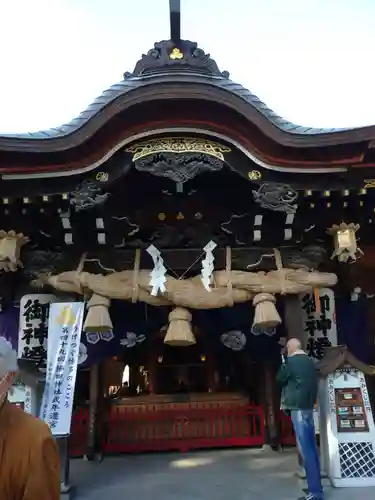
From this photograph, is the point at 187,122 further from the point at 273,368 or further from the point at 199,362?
the point at 199,362

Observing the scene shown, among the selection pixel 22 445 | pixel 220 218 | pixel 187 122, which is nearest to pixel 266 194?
pixel 220 218

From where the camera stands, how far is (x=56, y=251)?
20.3 ft

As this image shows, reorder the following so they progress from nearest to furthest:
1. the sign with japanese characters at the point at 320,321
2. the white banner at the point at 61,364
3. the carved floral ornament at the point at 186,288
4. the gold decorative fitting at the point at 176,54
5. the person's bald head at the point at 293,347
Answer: the person's bald head at the point at 293,347 → the white banner at the point at 61,364 → the carved floral ornament at the point at 186,288 → the sign with japanese characters at the point at 320,321 → the gold decorative fitting at the point at 176,54

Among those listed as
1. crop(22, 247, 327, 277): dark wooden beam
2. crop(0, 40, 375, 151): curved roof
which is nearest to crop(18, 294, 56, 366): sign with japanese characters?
crop(22, 247, 327, 277): dark wooden beam

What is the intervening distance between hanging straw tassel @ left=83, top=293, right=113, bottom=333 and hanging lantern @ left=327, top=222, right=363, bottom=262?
2825 mm

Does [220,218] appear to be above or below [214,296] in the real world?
above

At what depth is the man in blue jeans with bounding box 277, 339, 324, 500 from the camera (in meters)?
4.59

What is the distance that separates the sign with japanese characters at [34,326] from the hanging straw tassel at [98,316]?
85 cm

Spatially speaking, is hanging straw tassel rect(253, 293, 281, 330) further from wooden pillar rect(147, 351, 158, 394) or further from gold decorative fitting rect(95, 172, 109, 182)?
wooden pillar rect(147, 351, 158, 394)

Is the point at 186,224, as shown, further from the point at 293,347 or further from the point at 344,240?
the point at 293,347

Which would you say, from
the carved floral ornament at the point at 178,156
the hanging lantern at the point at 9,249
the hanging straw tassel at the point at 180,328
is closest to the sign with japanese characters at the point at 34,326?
the hanging lantern at the point at 9,249

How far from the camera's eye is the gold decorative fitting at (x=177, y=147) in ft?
18.0

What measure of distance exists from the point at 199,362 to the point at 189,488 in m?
3.72

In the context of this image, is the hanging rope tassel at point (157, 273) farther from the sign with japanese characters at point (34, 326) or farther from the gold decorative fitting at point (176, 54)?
the gold decorative fitting at point (176, 54)
